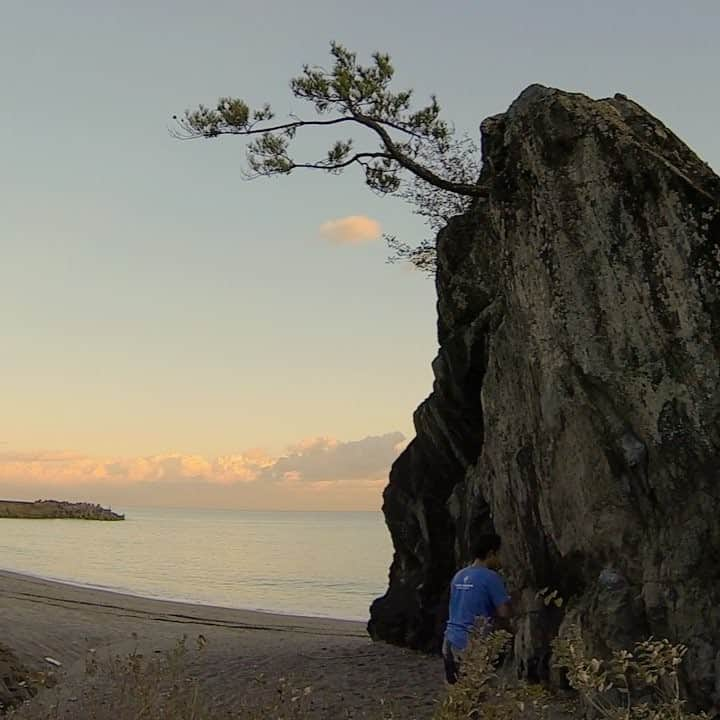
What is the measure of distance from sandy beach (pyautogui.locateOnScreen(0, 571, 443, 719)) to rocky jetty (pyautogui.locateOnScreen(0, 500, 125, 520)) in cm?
13709

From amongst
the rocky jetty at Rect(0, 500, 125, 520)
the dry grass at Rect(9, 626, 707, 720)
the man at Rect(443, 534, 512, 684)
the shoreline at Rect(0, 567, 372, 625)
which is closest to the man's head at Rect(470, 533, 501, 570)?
the man at Rect(443, 534, 512, 684)

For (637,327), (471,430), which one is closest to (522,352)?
(637,327)

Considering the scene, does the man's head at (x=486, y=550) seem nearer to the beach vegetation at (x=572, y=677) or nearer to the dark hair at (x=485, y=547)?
the dark hair at (x=485, y=547)

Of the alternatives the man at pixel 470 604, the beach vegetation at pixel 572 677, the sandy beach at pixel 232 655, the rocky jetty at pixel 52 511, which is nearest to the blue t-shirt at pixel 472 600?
the man at pixel 470 604

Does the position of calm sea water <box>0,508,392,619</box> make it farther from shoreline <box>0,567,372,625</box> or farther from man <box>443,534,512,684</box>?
man <box>443,534,512,684</box>

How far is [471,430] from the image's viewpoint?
16.9 metres

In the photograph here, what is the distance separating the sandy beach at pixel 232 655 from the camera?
44.2ft

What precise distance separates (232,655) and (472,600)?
858 centimetres

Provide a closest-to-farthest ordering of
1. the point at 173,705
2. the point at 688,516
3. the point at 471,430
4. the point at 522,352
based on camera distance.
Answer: the point at 173,705 → the point at 688,516 → the point at 522,352 → the point at 471,430

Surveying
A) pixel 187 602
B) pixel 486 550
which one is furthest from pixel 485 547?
pixel 187 602

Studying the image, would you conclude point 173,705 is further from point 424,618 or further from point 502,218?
point 424,618

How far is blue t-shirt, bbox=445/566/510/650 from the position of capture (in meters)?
10.0

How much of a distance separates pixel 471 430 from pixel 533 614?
14.4 feet

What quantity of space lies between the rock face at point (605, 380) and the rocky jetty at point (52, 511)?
15747 centimetres
